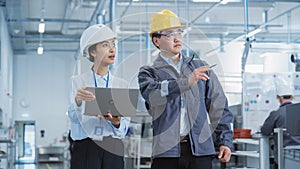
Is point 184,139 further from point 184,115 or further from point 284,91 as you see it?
point 284,91

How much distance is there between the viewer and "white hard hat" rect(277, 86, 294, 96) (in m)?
6.29

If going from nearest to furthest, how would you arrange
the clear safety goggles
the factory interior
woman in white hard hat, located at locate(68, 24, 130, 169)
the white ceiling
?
the clear safety goggles
woman in white hard hat, located at locate(68, 24, 130, 169)
the factory interior
the white ceiling

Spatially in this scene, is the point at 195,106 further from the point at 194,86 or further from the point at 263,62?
the point at 263,62

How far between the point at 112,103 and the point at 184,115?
0.35 metres

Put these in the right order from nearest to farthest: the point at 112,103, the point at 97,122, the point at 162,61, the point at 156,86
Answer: the point at 156,86 → the point at 162,61 → the point at 112,103 → the point at 97,122

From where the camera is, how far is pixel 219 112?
6.81 ft

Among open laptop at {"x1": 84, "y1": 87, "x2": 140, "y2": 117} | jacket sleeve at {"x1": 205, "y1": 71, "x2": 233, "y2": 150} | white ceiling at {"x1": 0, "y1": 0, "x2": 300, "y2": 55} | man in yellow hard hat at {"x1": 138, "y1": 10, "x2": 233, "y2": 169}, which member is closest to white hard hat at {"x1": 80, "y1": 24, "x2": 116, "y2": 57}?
open laptop at {"x1": 84, "y1": 87, "x2": 140, "y2": 117}

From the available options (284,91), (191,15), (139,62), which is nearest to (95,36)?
(139,62)

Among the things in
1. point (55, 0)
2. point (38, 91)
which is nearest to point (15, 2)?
point (55, 0)

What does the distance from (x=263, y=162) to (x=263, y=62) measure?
7.65 m

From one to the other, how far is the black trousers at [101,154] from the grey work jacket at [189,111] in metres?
0.31

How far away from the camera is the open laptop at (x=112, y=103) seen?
2.20 meters

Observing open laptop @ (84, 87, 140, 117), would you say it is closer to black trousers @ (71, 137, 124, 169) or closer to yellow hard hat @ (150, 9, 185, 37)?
black trousers @ (71, 137, 124, 169)

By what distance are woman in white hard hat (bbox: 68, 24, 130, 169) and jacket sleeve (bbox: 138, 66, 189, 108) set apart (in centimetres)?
26
